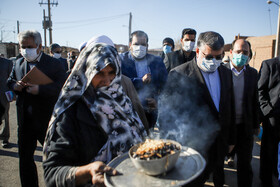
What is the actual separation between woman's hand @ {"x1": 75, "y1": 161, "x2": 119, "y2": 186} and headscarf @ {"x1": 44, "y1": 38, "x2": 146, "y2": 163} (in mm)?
288

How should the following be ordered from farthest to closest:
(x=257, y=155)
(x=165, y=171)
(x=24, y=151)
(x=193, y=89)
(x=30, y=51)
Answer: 1. (x=257, y=155)
2. (x=30, y=51)
3. (x=24, y=151)
4. (x=193, y=89)
5. (x=165, y=171)

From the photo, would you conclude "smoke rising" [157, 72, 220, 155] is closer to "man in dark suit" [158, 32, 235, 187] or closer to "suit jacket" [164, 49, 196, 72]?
"man in dark suit" [158, 32, 235, 187]

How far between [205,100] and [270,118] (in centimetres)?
162

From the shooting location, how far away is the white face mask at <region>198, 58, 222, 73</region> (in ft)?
9.05

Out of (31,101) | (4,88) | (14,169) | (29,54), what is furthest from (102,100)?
(4,88)

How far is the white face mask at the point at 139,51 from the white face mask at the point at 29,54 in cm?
179

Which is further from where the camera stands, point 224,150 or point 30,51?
point 30,51

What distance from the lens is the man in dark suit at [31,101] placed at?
3.15 metres

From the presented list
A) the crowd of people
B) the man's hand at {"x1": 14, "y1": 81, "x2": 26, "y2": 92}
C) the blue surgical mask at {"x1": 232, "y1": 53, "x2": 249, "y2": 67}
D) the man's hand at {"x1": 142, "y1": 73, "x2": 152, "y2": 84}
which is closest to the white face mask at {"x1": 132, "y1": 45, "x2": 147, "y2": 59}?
the crowd of people

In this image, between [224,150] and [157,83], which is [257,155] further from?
[157,83]

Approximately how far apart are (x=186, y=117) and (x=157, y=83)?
1320 mm

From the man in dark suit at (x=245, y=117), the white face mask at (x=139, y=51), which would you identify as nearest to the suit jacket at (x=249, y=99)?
the man in dark suit at (x=245, y=117)

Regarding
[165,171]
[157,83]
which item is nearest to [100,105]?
[165,171]

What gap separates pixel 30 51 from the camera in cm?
334
